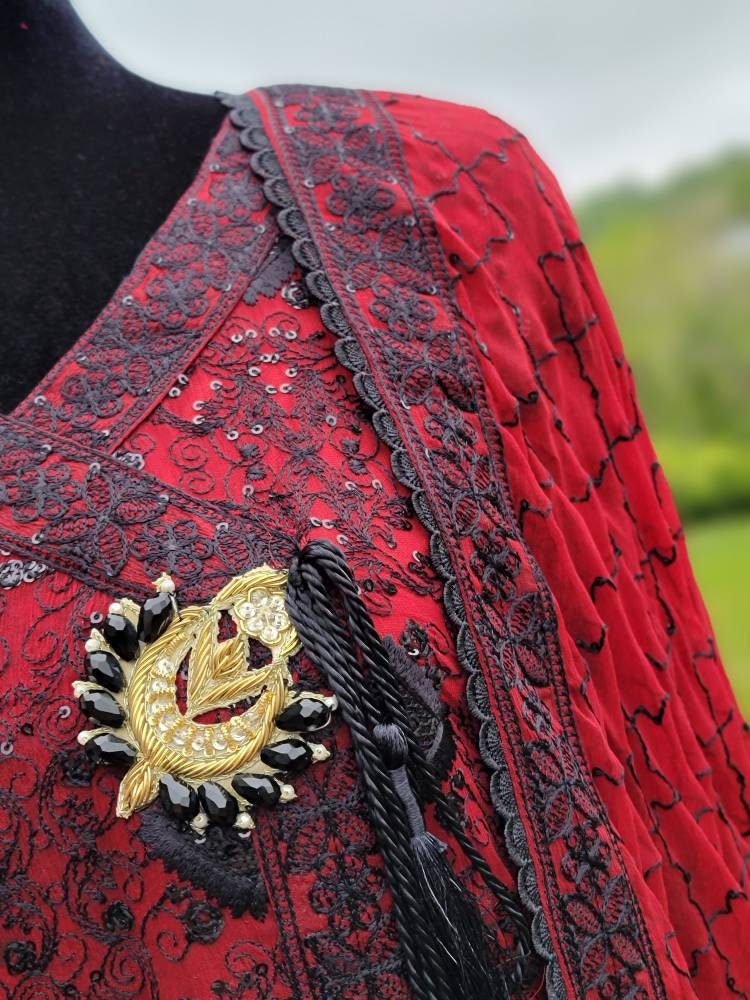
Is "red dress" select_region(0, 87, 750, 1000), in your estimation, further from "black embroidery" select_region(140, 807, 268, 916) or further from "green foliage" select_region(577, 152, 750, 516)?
"green foliage" select_region(577, 152, 750, 516)

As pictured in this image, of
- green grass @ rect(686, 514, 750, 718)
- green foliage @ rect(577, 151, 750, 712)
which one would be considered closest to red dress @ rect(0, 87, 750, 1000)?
green grass @ rect(686, 514, 750, 718)

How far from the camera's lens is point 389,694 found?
0.62 metres

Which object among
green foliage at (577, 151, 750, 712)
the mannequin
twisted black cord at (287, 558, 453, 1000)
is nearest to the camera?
twisted black cord at (287, 558, 453, 1000)

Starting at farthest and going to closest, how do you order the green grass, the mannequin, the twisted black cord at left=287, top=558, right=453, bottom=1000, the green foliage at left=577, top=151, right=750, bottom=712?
the green foliage at left=577, top=151, right=750, bottom=712 → the green grass → the mannequin → the twisted black cord at left=287, top=558, right=453, bottom=1000

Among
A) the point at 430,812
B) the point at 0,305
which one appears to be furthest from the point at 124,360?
the point at 430,812

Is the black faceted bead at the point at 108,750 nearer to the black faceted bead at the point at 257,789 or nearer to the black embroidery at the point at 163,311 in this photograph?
the black faceted bead at the point at 257,789

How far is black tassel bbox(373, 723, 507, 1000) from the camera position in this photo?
23.5 inches

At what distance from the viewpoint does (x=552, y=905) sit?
0.65m

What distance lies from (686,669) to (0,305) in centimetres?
68

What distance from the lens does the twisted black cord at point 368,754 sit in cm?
59

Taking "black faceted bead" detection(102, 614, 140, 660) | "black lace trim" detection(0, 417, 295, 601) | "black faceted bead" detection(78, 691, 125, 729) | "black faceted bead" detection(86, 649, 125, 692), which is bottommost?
"black faceted bead" detection(78, 691, 125, 729)

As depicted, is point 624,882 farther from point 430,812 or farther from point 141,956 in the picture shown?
point 141,956

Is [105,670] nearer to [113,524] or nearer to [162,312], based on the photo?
[113,524]

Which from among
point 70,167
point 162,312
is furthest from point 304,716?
point 70,167
